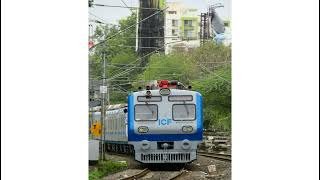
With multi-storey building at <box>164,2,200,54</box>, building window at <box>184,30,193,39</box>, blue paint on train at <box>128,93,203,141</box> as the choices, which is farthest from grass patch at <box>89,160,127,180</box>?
building window at <box>184,30,193,39</box>

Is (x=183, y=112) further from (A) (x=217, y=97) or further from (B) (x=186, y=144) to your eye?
(A) (x=217, y=97)

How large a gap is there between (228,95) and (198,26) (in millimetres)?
795

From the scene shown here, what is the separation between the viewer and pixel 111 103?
38.0 feet

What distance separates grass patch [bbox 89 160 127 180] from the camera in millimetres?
11180

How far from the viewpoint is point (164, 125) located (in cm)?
1170

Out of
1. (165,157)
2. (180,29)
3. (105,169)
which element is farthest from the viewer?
(165,157)

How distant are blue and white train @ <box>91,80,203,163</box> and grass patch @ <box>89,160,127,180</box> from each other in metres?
0.28

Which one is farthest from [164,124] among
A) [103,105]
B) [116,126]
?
[103,105]

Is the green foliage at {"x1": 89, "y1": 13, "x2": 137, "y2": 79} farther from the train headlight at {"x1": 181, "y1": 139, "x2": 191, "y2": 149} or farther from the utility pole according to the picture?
the train headlight at {"x1": 181, "y1": 139, "x2": 191, "y2": 149}

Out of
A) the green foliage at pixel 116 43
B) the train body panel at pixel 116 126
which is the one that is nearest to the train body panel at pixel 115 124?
the train body panel at pixel 116 126

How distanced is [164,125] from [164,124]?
0.4 inches

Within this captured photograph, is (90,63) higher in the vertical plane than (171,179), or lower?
higher
